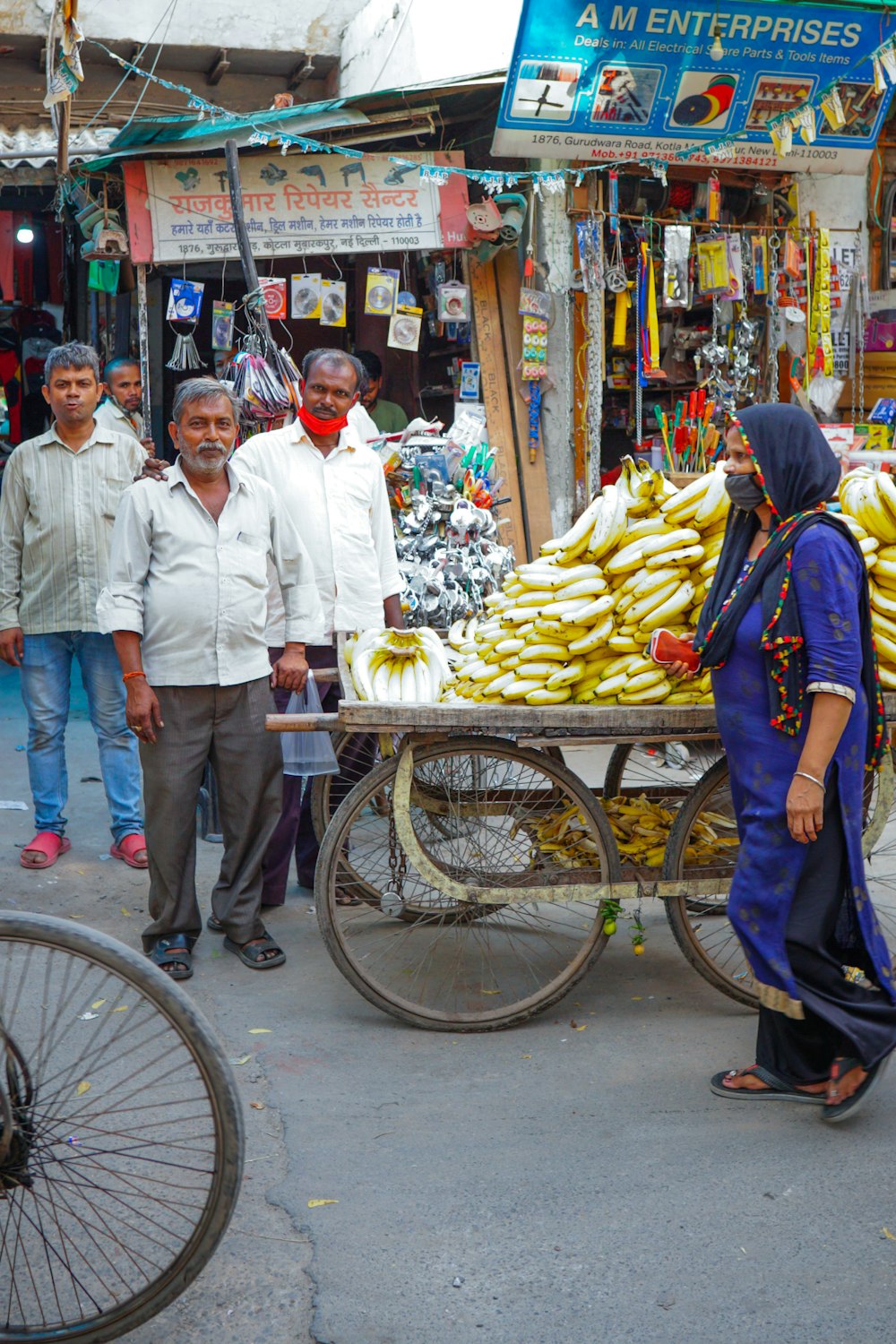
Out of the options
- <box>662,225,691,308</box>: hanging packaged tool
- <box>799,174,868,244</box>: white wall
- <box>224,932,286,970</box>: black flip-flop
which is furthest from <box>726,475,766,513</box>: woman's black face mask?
<box>799,174,868,244</box>: white wall

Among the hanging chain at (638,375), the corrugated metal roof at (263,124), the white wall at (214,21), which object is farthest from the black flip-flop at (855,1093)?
the white wall at (214,21)

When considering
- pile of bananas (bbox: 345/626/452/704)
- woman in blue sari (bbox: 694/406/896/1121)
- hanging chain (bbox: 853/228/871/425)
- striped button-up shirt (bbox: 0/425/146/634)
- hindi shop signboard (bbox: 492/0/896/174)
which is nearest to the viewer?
woman in blue sari (bbox: 694/406/896/1121)

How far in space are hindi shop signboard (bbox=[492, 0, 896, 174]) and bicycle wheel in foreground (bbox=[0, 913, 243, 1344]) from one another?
20.3ft

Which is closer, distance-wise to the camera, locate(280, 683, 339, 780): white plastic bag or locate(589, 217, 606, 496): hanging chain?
locate(280, 683, 339, 780): white plastic bag

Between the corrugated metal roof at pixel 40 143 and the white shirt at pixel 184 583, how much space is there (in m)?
4.50

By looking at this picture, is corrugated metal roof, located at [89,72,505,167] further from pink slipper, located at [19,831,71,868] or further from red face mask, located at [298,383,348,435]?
pink slipper, located at [19,831,71,868]

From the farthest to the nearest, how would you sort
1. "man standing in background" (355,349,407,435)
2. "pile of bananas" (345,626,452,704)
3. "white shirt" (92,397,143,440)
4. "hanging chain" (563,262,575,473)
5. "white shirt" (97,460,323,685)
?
"man standing in background" (355,349,407,435), "hanging chain" (563,262,575,473), "white shirt" (92,397,143,440), "white shirt" (97,460,323,685), "pile of bananas" (345,626,452,704)

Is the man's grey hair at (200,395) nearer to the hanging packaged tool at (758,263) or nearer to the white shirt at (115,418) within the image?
the white shirt at (115,418)

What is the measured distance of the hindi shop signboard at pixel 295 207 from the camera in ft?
25.1

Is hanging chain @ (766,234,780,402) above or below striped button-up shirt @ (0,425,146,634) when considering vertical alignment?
above

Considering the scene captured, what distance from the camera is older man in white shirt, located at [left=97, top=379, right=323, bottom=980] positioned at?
4.07 meters

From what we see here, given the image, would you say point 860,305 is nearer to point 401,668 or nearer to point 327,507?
point 327,507

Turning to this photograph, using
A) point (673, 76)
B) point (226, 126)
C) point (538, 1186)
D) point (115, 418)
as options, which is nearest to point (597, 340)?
point (673, 76)

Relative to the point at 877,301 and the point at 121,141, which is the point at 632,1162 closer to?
the point at 121,141
